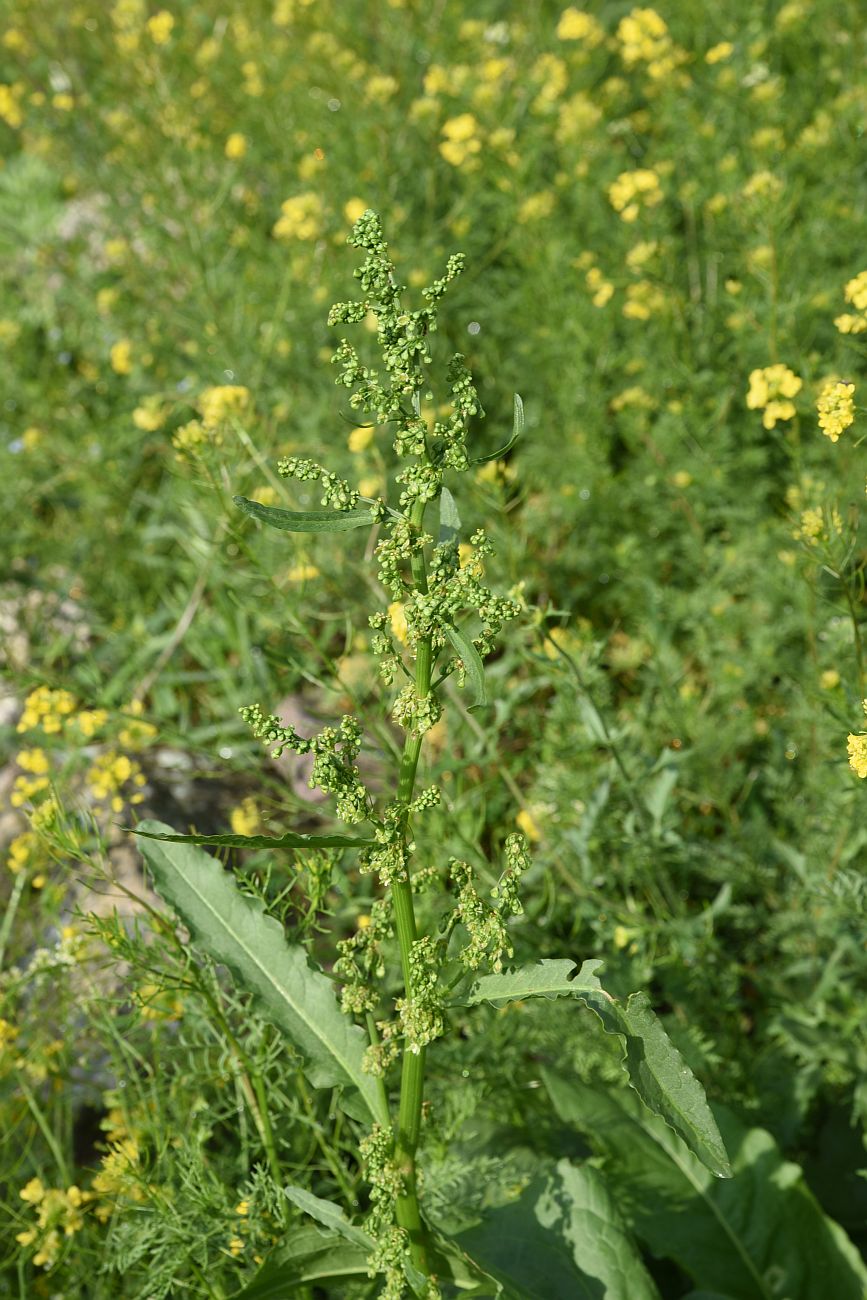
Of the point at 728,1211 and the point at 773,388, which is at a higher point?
the point at 773,388

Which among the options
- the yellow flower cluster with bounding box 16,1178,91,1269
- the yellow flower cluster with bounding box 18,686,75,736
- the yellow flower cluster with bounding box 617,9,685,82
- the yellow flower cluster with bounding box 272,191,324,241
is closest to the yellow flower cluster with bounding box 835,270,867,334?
the yellow flower cluster with bounding box 18,686,75,736

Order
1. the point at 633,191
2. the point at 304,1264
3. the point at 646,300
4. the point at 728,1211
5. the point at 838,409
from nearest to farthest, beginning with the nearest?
1. the point at 304,1264
2. the point at 838,409
3. the point at 728,1211
4. the point at 633,191
5. the point at 646,300

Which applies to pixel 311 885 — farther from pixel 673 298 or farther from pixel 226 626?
pixel 673 298

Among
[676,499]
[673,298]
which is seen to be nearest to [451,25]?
[673,298]

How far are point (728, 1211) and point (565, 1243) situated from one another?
0.49 metres

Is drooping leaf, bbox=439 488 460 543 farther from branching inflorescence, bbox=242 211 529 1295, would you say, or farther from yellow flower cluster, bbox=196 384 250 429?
yellow flower cluster, bbox=196 384 250 429

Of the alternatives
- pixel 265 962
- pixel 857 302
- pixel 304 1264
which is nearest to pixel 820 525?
pixel 857 302

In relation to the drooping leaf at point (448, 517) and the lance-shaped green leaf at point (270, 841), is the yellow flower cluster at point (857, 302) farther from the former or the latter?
the lance-shaped green leaf at point (270, 841)

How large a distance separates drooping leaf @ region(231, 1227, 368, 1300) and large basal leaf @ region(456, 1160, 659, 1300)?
11.4 inches

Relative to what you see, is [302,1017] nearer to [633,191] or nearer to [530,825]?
[530,825]

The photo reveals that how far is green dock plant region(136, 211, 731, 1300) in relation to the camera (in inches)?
55.7

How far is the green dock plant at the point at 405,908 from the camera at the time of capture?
1.42m

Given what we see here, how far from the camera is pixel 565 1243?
→ 220 centimetres

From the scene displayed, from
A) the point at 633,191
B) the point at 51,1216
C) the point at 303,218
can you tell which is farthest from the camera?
the point at 303,218
